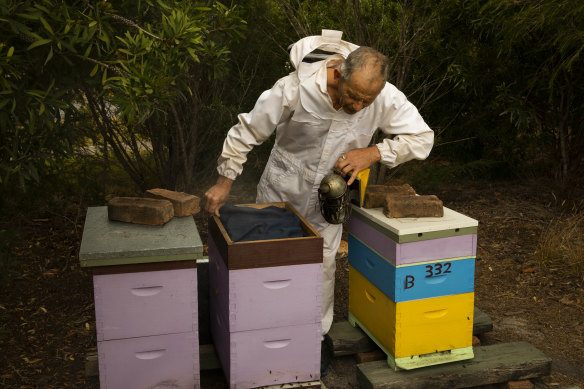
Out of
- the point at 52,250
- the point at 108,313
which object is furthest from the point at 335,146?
the point at 52,250

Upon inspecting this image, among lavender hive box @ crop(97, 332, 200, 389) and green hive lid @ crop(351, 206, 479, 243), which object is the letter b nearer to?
green hive lid @ crop(351, 206, 479, 243)

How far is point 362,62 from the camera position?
232cm

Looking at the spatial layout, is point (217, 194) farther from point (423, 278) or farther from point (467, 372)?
point (467, 372)

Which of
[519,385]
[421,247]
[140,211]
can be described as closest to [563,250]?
[519,385]

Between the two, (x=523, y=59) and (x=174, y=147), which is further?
(x=523, y=59)

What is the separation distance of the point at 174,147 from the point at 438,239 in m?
2.44

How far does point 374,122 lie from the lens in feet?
8.80

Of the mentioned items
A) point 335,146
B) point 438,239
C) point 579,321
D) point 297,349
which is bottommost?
point 579,321

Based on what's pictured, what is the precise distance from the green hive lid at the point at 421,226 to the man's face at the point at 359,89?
0.50 meters

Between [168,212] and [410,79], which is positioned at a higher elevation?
[410,79]

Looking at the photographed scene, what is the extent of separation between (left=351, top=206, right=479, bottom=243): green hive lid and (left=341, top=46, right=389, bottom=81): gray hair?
1.97 feet

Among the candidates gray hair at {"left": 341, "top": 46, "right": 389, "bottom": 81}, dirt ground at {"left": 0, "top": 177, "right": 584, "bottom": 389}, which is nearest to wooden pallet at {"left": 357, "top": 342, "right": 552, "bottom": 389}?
dirt ground at {"left": 0, "top": 177, "right": 584, "bottom": 389}

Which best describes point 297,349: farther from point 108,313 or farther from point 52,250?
point 52,250

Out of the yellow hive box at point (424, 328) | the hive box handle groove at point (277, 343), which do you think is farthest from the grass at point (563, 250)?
the hive box handle groove at point (277, 343)
